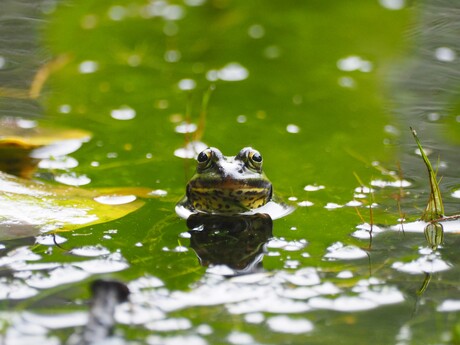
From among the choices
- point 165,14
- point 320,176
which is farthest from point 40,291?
point 165,14

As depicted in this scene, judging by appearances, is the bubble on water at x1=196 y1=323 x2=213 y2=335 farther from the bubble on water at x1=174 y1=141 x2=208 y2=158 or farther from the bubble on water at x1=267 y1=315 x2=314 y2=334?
the bubble on water at x1=174 y1=141 x2=208 y2=158

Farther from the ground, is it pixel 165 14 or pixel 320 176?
pixel 165 14

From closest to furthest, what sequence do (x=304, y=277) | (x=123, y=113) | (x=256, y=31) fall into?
(x=304, y=277), (x=123, y=113), (x=256, y=31)

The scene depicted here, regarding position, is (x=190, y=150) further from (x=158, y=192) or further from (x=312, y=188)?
(x=312, y=188)

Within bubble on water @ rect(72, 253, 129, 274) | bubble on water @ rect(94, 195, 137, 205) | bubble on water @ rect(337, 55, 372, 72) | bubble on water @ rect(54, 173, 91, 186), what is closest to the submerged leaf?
bubble on water @ rect(72, 253, 129, 274)

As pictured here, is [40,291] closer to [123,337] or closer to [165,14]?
[123,337]

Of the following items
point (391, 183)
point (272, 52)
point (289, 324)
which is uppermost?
point (272, 52)

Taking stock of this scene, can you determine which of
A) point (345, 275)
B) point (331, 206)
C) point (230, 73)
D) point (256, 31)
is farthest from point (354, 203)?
point (256, 31)
